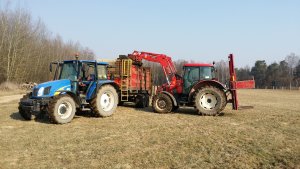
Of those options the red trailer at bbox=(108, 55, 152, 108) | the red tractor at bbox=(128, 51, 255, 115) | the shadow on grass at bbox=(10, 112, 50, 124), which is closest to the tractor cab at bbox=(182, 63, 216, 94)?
the red tractor at bbox=(128, 51, 255, 115)

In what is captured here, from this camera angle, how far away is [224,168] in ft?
19.4

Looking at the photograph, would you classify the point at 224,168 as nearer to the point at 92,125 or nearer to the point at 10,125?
the point at 92,125

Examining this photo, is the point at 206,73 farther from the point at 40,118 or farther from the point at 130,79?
the point at 40,118

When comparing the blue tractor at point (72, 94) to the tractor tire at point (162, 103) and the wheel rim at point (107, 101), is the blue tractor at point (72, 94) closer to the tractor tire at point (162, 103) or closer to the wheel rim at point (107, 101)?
the wheel rim at point (107, 101)

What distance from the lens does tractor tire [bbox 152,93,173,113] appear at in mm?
13664

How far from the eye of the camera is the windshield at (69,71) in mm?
12106

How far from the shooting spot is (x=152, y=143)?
7922 mm

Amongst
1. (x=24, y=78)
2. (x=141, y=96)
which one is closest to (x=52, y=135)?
(x=141, y=96)

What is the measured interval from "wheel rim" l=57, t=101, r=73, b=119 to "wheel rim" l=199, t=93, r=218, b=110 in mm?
5309

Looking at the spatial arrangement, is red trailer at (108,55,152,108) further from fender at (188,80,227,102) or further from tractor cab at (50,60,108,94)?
fender at (188,80,227,102)

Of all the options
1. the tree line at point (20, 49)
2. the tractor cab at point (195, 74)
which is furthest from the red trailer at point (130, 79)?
the tree line at point (20, 49)

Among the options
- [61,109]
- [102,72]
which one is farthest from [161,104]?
[61,109]

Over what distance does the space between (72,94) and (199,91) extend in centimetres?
512

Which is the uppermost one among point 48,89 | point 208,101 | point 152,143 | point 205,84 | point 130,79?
point 130,79
